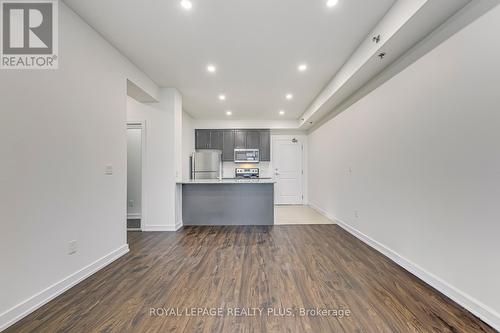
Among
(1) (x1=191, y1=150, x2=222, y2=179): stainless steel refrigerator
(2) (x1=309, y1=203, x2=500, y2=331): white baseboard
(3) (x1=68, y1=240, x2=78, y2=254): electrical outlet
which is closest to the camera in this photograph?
(2) (x1=309, y1=203, x2=500, y2=331): white baseboard

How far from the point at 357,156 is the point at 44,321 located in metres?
4.27

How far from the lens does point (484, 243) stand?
1.63 meters

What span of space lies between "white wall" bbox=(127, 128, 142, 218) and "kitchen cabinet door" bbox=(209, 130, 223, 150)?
8.03ft

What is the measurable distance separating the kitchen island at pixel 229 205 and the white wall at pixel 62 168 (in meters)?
1.68

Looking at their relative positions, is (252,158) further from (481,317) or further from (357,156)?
(481,317)

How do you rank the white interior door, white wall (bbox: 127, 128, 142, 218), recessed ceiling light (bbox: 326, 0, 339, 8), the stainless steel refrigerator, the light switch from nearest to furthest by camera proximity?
recessed ceiling light (bbox: 326, 0, 339, 8)
the light switch
white wall (bbox: 127, 128, 142, 218)
the stainless steel refrigerator
the white interior door

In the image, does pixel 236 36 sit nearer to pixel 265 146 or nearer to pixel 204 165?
pixel 204 165

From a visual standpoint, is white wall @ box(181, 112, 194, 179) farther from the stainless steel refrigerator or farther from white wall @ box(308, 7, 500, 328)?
white wall @ box(308, 7, 500, 328)

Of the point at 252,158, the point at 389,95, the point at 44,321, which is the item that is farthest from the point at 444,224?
the point at 252,158

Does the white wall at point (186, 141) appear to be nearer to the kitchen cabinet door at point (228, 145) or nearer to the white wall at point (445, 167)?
the kitchen cabinet door at point (228, 145)

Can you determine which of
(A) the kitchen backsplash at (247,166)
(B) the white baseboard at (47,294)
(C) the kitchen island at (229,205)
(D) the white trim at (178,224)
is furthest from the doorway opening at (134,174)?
(A) the kitchen backsplash at (247,166)

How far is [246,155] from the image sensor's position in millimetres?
6770

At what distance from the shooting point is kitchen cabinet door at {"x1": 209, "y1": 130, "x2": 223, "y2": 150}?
675cm

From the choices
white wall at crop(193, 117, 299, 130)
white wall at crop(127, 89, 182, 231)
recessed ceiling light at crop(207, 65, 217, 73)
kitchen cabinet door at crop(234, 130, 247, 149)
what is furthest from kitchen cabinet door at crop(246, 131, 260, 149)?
recessed ceiling light at crop(207, 65, 217, 73)
